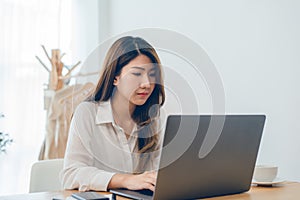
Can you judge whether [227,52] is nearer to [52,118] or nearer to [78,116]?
[78,116]

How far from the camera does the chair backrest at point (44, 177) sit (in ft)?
5.63

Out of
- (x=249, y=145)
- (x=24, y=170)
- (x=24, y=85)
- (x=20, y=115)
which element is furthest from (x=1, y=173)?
(x=249, y=145)

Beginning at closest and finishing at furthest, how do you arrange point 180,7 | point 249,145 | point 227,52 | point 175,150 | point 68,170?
point 175,150
point 249,145
point 68,170
point 227,52
point 180,7

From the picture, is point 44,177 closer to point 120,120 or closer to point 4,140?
point 120,120

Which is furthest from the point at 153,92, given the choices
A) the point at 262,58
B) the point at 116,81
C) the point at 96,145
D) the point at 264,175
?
the point at 262,58

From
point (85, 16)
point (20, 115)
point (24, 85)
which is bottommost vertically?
point (20, 115)

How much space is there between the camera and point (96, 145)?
163cm

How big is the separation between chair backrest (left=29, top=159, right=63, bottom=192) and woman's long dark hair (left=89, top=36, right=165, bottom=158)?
0.32 m

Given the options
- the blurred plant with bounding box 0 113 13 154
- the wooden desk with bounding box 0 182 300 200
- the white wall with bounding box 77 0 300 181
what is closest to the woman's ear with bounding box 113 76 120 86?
the wooden desk with bounding box 0 182 300 200

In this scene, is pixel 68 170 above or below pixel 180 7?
below

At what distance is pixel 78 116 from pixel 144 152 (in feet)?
0.87

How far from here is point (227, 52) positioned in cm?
228

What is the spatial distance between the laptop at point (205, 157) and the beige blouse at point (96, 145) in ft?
0.74

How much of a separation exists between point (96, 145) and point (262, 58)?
915 millimetres
